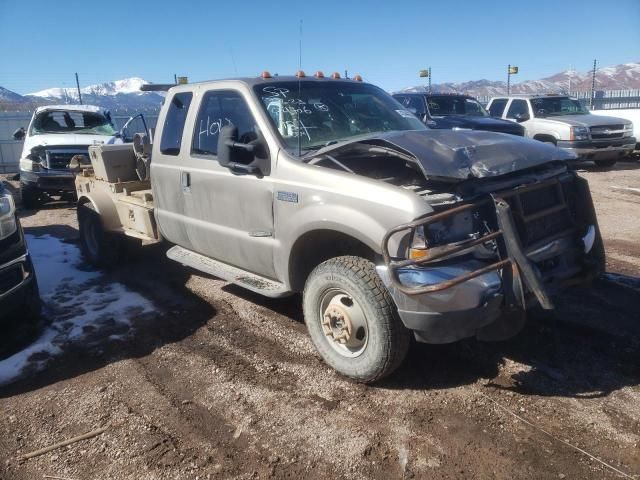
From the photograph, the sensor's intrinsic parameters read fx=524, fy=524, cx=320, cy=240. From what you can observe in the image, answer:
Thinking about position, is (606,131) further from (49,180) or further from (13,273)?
(13,273)

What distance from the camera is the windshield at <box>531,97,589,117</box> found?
13.5 metres

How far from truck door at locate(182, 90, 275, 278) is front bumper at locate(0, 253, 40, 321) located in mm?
1355

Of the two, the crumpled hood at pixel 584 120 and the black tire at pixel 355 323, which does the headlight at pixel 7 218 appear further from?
the crumpled hood at pixel 584 120

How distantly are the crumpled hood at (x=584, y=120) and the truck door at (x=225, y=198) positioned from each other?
1076 centimetres

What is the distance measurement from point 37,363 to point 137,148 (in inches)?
114

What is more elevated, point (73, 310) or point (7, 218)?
point (7, 218)

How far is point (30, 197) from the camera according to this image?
10.8 meters

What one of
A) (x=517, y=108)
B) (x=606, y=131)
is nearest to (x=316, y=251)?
(x=606, y=131)

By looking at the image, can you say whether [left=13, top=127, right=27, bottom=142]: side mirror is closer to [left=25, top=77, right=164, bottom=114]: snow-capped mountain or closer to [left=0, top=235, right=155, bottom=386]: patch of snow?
[left=0, top=235, right=155, bottom=386]: patch of snow

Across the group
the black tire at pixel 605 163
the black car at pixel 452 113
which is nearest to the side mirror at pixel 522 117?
the black car at pixel 452 113

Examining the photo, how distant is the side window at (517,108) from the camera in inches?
539

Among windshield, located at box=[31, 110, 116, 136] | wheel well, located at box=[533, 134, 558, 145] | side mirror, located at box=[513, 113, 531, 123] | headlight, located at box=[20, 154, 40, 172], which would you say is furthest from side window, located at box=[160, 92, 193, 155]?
side mirror, located at box=[513, 113, 531, 123]

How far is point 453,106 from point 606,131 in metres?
3.72

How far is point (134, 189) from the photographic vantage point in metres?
6.04
